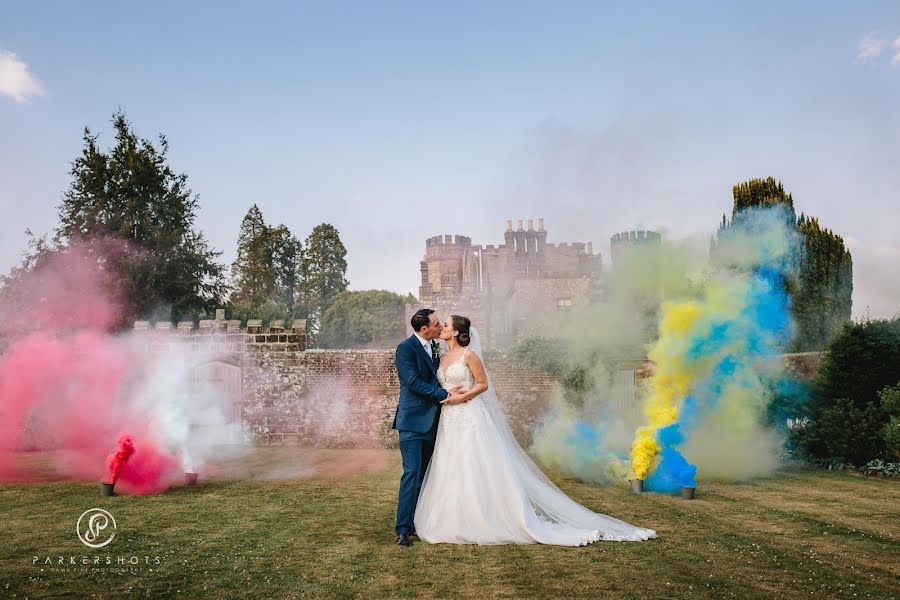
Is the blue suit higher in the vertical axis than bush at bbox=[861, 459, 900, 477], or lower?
higher

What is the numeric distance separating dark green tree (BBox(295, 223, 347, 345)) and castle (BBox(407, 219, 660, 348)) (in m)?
7.79

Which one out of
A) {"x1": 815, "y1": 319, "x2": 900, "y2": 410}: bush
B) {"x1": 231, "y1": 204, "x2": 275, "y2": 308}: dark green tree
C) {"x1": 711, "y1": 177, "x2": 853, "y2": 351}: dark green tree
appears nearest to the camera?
{"x1": 815, "y1": 319, "x2": 900, "y2": 410}: bush

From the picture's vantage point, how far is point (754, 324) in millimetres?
12328

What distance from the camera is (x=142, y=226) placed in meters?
35.3

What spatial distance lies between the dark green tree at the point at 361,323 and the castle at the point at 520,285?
26.0 feet

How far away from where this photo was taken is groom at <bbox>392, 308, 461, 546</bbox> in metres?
7.73

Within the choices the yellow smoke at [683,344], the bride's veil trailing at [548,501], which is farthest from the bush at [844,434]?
the bride's veil trailing at [548,501]

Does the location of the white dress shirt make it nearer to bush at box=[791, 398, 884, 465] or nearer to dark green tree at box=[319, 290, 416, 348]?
bush at box=[791, 398, 884, 465]

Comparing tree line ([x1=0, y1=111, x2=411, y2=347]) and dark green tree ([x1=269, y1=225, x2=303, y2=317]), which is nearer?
tree line ([x1=0, y1=111, x2=411, y2=347])

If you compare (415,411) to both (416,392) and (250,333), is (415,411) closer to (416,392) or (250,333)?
(416,392)

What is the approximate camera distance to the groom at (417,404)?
7.73m

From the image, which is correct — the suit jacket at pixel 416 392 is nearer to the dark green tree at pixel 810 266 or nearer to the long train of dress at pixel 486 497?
the long train of dress at pixel 486 497

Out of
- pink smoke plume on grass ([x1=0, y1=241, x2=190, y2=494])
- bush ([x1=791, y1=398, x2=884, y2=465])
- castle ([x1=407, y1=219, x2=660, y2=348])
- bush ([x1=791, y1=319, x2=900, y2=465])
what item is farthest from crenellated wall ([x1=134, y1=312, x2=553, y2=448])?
bush ([x1=791, y1=319, x2=900, y2=465])

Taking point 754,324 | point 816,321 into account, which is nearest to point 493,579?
point 754,324
